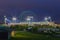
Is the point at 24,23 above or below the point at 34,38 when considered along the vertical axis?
above

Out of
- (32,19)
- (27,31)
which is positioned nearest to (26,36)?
(27,31)

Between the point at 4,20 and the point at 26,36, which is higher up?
the point at 4,20

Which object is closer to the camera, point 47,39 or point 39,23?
point 39,23

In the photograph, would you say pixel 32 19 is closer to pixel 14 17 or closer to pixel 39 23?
pixel 39 23

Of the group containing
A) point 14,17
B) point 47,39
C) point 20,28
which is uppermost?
point 14,17

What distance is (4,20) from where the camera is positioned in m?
4.31

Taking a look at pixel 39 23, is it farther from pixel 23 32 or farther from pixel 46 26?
pixel 23 32

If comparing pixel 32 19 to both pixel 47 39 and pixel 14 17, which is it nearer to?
pixel 14 17

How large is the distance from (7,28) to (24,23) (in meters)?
0.53

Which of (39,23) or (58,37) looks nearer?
(39,23)

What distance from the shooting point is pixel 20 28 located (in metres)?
4.23

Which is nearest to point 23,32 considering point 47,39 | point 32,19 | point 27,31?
point 27,31

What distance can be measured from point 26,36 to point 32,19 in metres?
0.55

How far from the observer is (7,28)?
14.1ft
